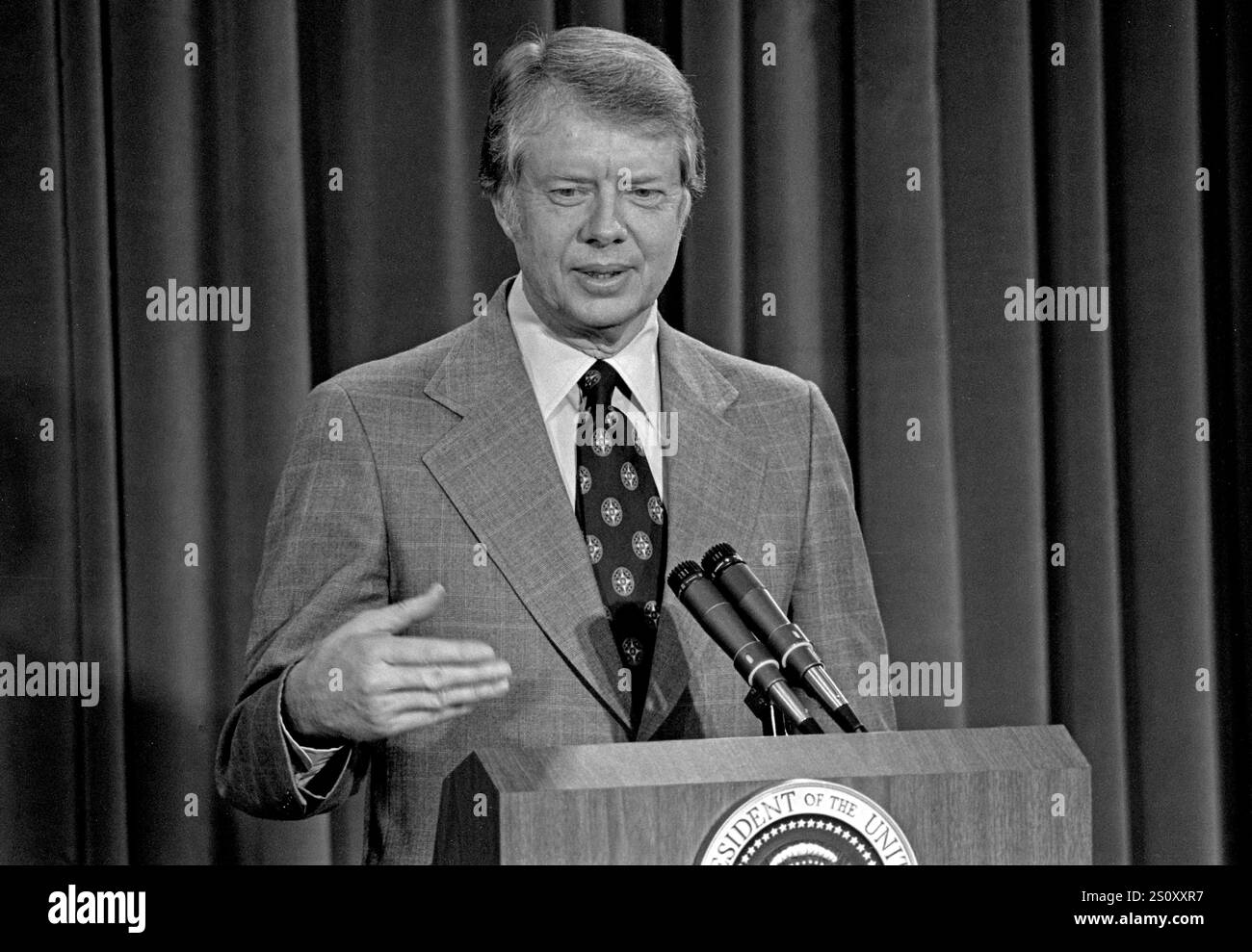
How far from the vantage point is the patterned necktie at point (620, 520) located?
1659 millimetres

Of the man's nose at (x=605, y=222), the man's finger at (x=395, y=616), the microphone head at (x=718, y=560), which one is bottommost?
the man's finger at (x=395, y=616)

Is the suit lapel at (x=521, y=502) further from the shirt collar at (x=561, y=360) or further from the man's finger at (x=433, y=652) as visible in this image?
the man's finger at (x=433, y=652)

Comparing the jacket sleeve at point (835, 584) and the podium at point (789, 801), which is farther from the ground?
the jacket sleeve at point (835, 584)

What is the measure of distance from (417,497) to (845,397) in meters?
1.02

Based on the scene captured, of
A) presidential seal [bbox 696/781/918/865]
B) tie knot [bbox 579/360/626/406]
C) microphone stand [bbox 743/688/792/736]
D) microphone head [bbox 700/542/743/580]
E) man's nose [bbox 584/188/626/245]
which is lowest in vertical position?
presidential seal [bbox 696/781/918/865]

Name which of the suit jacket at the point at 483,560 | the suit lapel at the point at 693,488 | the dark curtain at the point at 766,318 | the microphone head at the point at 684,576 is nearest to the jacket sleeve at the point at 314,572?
the suit jacket at the point at 483,560

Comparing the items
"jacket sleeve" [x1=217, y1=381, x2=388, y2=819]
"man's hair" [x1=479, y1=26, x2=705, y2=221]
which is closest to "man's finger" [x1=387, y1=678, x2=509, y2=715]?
"jacket sleeve" [x1=217, y1=381, x2=388, y2=819]

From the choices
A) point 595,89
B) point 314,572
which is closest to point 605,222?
point 595,89

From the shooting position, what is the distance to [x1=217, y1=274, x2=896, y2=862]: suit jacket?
5.30ft

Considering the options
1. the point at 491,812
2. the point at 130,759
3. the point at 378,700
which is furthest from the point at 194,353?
the point at 491,812

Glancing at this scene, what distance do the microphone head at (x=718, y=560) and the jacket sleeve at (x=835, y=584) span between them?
0.49 metres

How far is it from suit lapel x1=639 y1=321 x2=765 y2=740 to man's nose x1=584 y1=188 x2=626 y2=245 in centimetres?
18

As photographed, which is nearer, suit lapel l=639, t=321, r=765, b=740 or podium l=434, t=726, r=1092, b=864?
podium l=434, t=726, r=1092, b=864

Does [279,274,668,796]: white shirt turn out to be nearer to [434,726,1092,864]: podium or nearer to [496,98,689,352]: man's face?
[496,98,689,352]: man's face
